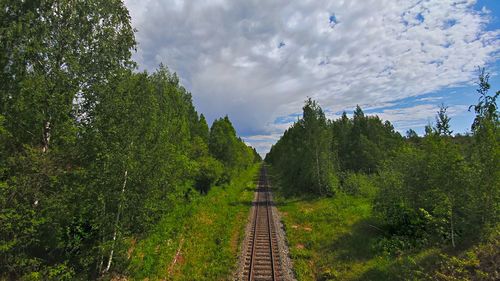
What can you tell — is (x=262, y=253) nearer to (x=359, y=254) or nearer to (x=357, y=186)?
(x=359, y=254)

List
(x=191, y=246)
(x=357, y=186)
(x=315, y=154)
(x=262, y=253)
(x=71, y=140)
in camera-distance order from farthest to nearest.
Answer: (x=315, y=154)
(x=357, y=186)
(x=191, y=246)
(x=262, y=253)
(x=71, y=140)

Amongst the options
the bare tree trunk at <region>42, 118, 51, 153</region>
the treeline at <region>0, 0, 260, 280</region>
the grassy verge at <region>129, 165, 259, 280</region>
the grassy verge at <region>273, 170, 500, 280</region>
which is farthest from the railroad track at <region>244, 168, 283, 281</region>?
the bare tree trunk at <region>42, 118, 51, 153</region>

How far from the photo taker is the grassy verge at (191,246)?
548 inches

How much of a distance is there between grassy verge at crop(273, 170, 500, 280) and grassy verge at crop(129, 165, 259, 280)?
4.06m

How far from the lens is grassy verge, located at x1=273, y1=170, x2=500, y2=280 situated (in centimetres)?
1038

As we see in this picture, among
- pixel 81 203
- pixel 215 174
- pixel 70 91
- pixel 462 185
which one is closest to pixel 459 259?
pixel 462 185

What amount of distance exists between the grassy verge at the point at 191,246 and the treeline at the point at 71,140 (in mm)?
2051

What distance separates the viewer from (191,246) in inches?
689

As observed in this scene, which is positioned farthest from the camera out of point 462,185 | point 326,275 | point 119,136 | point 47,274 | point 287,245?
point 287,245

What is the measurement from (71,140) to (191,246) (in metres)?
10.8

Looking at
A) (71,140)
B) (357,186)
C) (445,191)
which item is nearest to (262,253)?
(445,191)

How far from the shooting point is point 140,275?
13.2m

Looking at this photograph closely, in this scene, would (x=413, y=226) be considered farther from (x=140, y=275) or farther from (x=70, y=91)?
(x=70, y=91)

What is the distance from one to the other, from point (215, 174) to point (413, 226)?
73.0 ft
